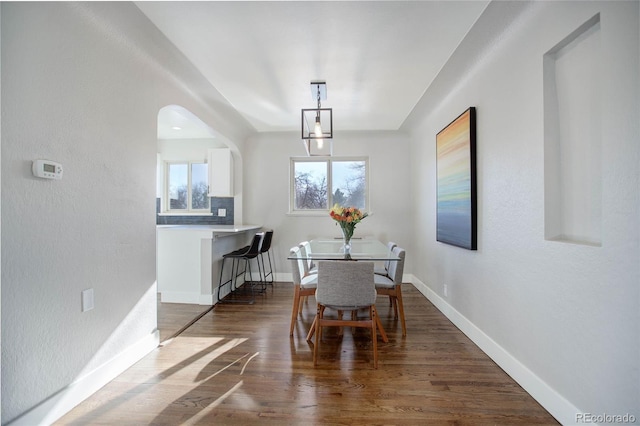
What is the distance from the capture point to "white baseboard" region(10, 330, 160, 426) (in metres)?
1.43

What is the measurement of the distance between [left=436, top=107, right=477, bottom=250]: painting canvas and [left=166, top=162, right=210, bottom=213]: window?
3.82 metres

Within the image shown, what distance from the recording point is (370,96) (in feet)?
10.5

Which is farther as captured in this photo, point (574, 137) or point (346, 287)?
point (346, 287)

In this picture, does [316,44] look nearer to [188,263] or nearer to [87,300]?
[87,300]

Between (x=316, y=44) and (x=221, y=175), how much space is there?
2.96m

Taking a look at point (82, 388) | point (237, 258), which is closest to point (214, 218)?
point (237, 258)

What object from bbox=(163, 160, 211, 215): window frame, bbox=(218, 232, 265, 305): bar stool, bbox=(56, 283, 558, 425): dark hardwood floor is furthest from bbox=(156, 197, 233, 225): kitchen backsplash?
bbox=(56, 283, 558, 425): dark hardwood floor

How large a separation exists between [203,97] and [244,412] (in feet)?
9.90

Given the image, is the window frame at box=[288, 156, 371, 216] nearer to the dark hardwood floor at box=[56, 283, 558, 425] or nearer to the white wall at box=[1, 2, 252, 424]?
the dark hardwood floor at box=[56, 283, 558, 425]

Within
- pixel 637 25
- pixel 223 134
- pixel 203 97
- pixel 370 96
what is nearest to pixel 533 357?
pixel 637 25

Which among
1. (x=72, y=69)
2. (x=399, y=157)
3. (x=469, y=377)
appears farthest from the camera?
(x=399, y=157)

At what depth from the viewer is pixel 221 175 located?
457 cm

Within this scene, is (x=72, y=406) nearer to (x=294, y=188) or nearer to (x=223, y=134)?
(x=223, y=134)

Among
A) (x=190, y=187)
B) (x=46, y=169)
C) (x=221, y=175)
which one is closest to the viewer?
(x=46, y=169)
